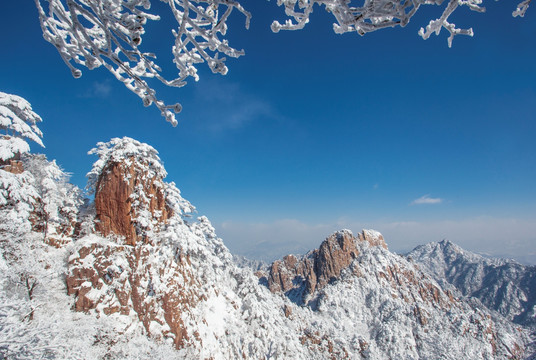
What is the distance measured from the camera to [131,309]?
17766 mm

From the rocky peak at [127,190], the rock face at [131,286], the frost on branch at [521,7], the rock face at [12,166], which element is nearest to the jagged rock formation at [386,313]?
the rock face at [131,286]

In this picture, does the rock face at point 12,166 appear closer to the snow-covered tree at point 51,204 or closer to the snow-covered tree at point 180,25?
the snow-covered tree at point 51,204

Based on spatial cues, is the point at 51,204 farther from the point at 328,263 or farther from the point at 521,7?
the point at 328,263

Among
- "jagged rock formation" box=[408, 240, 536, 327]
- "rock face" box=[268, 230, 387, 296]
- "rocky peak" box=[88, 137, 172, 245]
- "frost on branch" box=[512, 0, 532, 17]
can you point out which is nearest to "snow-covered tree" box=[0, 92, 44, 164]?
"rocky peak" box=[88, 137, 172, 245]

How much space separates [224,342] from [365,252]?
6957cm

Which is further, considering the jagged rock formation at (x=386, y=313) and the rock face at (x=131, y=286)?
the jagged rock formation at (x=386, y=313)

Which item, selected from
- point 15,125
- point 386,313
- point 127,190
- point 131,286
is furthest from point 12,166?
point 386,313

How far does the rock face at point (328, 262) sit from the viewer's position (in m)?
79.0

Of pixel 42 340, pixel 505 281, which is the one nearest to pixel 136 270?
pixel 42 340

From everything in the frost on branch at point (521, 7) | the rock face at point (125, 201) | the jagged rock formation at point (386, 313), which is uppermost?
the rock face at point (125, 201)

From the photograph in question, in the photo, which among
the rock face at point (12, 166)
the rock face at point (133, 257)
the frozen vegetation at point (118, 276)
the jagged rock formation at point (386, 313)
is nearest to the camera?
the frozen vegetation at point (118, 276)

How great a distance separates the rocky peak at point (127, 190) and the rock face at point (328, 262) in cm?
6869

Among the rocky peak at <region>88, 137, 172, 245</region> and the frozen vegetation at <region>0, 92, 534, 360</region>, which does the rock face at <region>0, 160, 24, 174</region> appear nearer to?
the frozen vegetation at <region>0, 92, 534, 360</region>

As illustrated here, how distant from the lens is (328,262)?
80250 millimetres
